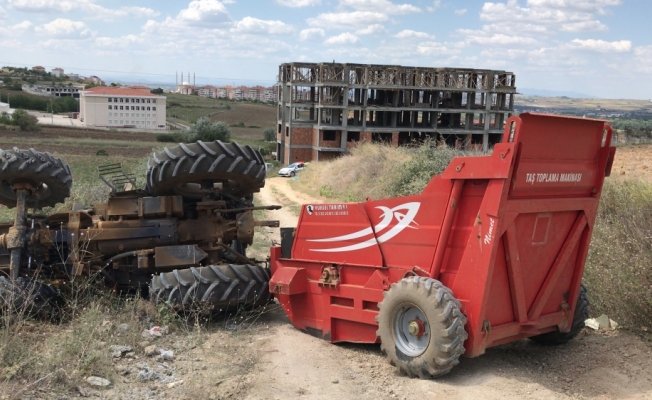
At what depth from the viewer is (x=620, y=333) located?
691 cm

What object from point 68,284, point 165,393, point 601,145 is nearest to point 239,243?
point 68,284

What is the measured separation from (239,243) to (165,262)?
1.55m

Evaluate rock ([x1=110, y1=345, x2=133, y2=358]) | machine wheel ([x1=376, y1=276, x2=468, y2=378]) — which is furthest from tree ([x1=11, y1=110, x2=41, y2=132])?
machine wheel ([x1=376, y1=276, x2=468, y2=378])

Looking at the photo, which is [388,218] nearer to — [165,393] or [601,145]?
[601,145]

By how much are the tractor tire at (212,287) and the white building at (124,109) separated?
104478mm

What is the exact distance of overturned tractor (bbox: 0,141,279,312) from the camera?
7.38 metres

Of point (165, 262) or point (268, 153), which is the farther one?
point (268, 153)

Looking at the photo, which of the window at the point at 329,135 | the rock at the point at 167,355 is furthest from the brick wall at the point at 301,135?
the rock at the point at 167,355

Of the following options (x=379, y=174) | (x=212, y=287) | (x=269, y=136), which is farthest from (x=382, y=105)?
(x=212, y=287)

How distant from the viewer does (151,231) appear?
7.85 meters

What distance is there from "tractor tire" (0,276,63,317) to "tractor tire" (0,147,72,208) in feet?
3.70

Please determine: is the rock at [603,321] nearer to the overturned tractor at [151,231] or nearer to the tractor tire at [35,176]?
the overturned tractor at [151,231]

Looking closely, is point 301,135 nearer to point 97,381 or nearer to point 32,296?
point 32,296

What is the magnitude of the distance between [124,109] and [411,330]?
111294 mm
